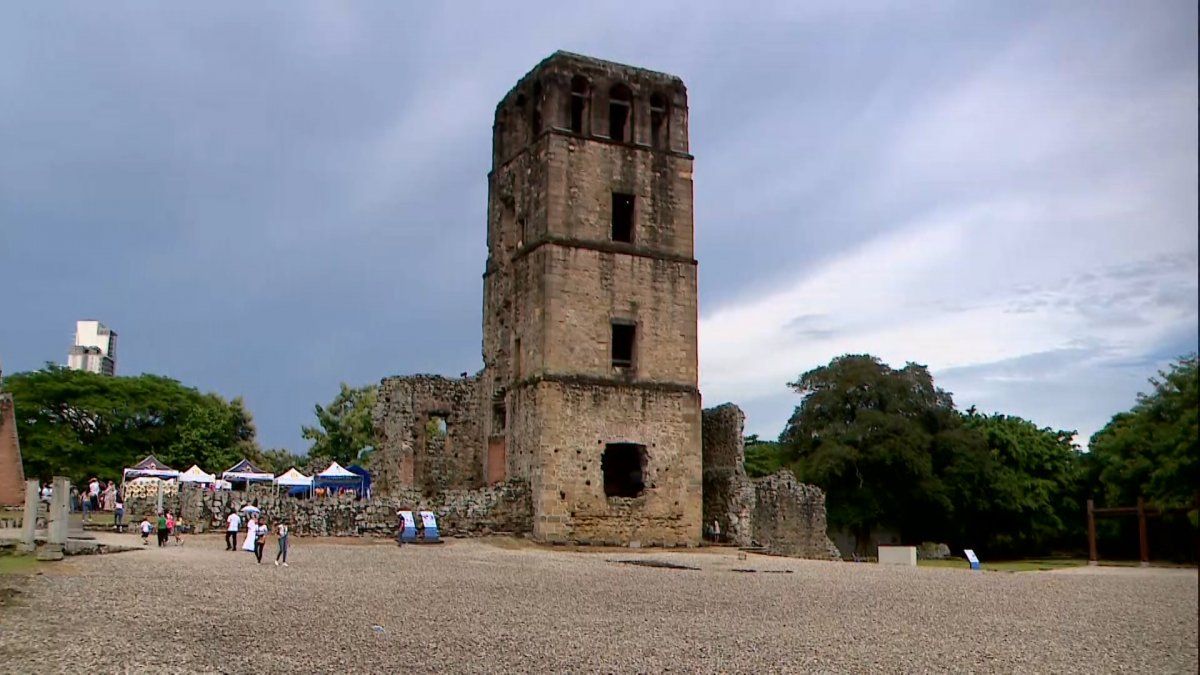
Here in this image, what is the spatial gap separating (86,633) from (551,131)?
2070 centimetres

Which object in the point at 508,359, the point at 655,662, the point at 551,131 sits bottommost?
the point at 655,662

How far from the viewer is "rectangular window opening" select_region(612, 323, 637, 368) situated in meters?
29.8

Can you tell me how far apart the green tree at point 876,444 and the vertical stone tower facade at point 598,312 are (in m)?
13.8

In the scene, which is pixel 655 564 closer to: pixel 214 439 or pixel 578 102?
pixel 578 102

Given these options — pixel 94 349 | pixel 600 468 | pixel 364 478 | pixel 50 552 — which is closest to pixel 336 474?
pixel 364 478

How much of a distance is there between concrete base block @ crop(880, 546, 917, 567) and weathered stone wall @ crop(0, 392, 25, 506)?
26.4 metres

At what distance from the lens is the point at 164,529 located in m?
23.0

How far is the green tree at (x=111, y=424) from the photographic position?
167 feet

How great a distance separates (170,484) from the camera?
3531 cm

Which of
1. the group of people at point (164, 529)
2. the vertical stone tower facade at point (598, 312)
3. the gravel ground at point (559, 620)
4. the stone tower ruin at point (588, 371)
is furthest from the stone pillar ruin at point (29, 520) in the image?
the vertical stone tower facade at point (598, 312)

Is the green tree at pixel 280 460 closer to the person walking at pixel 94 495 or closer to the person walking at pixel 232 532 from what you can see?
the person walking at pixel 94 495

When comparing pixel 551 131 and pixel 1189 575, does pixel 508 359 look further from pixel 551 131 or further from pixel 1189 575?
pixel 1189 575

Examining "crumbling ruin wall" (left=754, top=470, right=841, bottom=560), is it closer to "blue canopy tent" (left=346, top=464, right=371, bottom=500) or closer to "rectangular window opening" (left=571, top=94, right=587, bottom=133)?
"rectangular window opening" (left=571, top=94, right=587, bottom=133)

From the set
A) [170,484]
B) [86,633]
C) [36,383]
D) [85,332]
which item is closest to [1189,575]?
[86,633]
